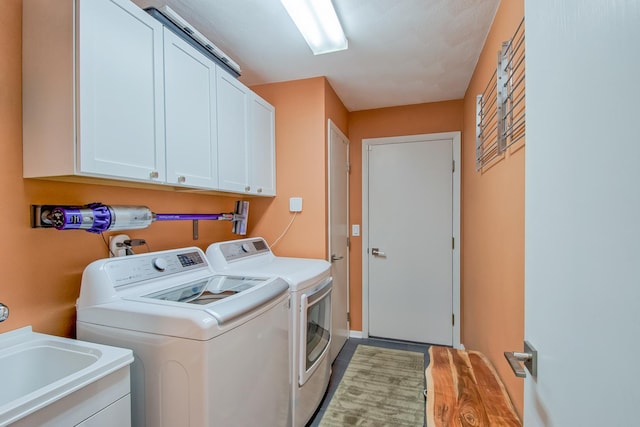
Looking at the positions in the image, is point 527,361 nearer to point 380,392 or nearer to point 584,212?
point 584,212

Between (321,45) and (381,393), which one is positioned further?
(381,393)

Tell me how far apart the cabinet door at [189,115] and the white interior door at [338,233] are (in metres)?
1.06

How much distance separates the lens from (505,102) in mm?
1405

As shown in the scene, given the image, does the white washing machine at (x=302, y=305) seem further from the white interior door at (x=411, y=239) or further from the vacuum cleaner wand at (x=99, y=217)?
the white interior door at (x=411, y=239)

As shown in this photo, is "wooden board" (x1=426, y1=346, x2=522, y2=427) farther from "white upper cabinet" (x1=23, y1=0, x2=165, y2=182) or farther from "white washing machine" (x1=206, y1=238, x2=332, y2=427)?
"white upper cabinet" (x1=23, y1=0, x2=165, y2=182)

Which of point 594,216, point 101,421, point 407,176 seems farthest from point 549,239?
point 407,176

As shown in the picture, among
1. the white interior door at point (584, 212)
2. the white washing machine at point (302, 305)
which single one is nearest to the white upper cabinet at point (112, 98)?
the white washing machine at point (302, 305)

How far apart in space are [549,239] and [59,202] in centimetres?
178

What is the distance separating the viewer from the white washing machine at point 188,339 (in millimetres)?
1059

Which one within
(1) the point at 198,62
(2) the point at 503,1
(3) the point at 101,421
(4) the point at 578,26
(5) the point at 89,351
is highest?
(2) the point at 503,1

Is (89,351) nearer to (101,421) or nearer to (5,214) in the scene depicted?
(101,421)

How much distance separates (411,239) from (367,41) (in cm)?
190

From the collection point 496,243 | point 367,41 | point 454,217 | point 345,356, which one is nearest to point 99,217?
point 367,41

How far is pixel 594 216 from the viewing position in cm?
47
